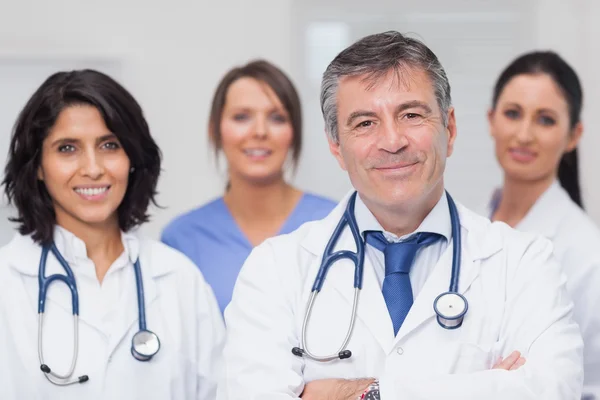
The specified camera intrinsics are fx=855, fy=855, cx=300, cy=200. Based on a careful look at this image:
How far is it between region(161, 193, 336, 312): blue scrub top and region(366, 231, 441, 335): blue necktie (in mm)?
773

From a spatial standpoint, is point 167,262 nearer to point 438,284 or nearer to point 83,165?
point 83,165

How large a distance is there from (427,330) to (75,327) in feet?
2.33

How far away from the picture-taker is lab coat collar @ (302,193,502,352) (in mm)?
1534

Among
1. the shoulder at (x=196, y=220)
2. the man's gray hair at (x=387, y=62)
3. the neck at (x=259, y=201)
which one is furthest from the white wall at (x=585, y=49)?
the man's gray hair at (x=387, y=62)

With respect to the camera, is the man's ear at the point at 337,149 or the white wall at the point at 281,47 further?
the white wall at the point at 281,47

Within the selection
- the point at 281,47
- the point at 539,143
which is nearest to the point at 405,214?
the point at 539,143

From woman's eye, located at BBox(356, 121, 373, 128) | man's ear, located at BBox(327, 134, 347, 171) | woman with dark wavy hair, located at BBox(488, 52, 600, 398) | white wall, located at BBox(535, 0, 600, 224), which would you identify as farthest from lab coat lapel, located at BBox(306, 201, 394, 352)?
white wall, located at BBox(535, 0, 600, 224)

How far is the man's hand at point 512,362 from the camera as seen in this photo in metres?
1.46

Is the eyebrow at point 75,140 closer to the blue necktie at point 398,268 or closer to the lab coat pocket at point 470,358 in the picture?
the blue necktie at point 398,268

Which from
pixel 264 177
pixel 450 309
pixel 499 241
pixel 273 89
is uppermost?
pixel 273 89

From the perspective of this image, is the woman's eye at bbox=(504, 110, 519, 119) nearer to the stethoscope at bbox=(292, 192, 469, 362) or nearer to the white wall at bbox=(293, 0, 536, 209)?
the stethoscope at bbox=(292, 192, 469, 362)

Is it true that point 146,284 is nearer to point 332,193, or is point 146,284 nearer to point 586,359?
point 586,359

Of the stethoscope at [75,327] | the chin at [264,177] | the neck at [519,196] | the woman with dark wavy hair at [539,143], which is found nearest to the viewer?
the stethoscope at [75,327]

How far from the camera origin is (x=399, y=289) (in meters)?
1.58
